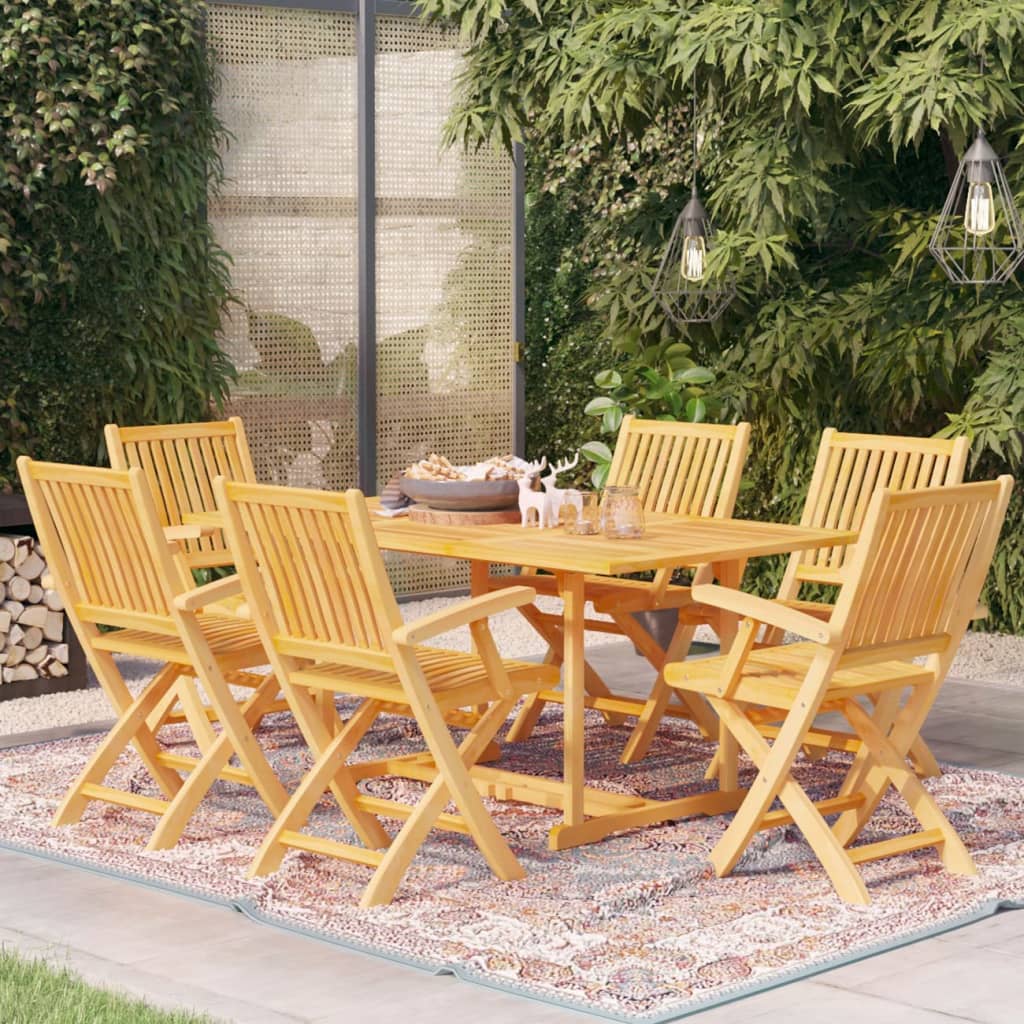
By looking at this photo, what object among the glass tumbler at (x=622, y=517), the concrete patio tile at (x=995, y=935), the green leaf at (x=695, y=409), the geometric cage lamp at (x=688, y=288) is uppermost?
the geometric cage lamp at (x=688, y=288)

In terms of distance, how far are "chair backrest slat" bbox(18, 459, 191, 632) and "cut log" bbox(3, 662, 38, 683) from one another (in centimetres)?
198

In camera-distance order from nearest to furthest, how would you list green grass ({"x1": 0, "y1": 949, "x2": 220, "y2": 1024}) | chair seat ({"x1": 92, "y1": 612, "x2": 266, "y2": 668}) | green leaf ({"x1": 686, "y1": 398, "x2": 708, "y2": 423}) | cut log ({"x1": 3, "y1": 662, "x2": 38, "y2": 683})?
1. green grass ({"x1": 0, "y1": 949, "x2": 220, "y2": 1024})
2. chair seat ({"x1": 92, "y1": 612, "x2": 266, "y2": 668})
3. cut log ({"x1": 3, "y1": 662, "x2": 38, "y2": 683})
4. green leaf ({"x1": 686, "y1": 398, "x2": 708, "y2": 423})

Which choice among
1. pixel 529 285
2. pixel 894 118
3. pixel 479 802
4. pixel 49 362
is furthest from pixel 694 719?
pixel 529 285

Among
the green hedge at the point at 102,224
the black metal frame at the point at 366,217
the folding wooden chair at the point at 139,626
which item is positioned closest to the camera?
the folding wooden chair at the point at 139,626

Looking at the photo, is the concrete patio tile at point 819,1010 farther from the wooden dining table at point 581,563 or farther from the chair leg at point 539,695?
the chair leg at point 539,695

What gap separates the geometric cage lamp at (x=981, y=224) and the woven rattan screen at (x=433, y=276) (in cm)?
266

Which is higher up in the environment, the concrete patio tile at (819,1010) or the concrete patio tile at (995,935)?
the concrete patio tile at (819,1010)

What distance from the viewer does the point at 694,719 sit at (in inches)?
243

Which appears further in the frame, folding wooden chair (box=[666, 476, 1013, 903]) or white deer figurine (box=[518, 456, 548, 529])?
white deer figurine (box=[518, 456, 548, 529])

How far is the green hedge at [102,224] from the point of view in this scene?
7871 mm

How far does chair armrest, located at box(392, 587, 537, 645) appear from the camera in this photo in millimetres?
4340

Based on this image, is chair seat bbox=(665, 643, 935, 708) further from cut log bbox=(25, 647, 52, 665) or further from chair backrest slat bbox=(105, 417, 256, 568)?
cut log bbox=(25, 647, 52, 665)

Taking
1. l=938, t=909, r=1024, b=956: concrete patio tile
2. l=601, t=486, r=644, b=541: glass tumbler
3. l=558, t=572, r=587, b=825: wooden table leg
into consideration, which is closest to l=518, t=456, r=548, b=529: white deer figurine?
l=601, t=486, r=644, b=541: glass tumbler

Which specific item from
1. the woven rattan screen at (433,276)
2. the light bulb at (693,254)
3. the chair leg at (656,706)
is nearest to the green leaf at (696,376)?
the light bulb at (693,254)
